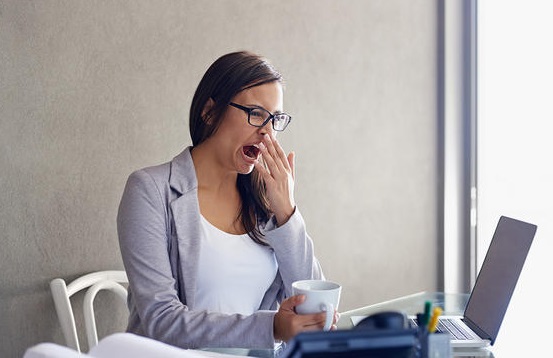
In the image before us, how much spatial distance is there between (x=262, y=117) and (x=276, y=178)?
0.16 m

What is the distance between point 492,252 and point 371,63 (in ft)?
4.69

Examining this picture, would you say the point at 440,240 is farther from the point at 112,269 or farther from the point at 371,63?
the point at 112,269

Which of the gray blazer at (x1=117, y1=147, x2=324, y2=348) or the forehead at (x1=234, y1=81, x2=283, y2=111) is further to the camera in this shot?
the forehead at (x1=234, y1=81, x2=283, y2=111)

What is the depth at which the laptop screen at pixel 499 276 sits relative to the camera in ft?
5.09

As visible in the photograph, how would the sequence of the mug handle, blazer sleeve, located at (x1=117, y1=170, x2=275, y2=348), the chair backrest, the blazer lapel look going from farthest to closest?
the chair backrest < the blazer lapel < blazer sleeve, located at (x1=117, y1=170, x2=275, y2=348) < the mug handle

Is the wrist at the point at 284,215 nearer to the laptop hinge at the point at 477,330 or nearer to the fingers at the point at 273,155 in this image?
the fingers at the point at 273,155

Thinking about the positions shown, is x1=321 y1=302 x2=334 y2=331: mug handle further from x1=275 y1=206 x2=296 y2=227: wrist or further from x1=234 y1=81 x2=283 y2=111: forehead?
x1=234 y1=81 x2=283 y2=111: forehead

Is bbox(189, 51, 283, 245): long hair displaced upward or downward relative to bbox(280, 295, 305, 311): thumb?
upward

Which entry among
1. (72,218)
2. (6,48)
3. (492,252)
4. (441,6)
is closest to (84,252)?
(72,218)

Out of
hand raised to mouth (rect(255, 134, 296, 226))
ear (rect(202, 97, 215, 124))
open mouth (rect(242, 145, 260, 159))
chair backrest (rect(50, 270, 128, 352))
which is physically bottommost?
chair backrest (rect(50, 270, 128, 352))

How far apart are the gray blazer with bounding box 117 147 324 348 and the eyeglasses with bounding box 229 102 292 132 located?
18 cm

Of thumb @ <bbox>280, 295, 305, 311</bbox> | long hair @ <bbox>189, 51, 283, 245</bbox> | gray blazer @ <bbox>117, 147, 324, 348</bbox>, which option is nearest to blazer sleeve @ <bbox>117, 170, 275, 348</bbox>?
gray blazer @ <bbox>117, 147, 324, 348</bbox>

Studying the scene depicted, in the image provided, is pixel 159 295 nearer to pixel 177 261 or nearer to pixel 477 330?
pixel 177 261

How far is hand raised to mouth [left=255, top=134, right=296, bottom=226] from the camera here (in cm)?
180
